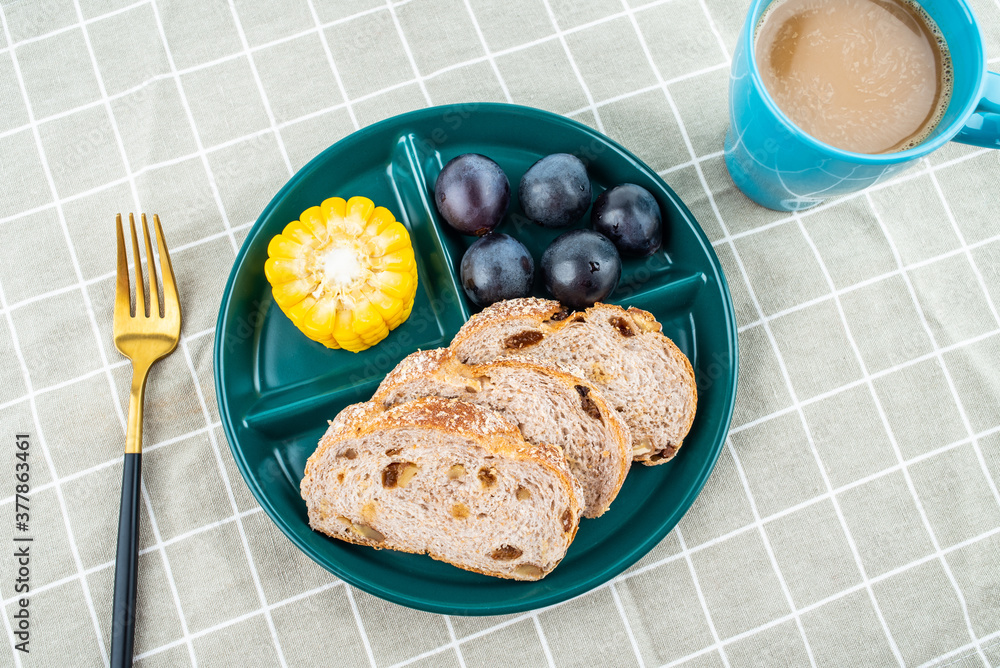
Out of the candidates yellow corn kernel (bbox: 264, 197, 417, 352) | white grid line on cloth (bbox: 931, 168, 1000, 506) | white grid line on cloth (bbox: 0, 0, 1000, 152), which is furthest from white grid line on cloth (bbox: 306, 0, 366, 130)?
white grid line on cloth (bbox: 931, 168, 1000, 506)

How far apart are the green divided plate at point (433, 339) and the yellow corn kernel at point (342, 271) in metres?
0.10

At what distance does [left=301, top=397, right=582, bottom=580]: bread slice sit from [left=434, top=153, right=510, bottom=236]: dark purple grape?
0.41m

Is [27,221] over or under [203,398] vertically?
over

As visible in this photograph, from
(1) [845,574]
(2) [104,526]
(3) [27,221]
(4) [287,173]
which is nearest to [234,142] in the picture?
(4) [287,173]

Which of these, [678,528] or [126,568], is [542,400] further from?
[126,568]

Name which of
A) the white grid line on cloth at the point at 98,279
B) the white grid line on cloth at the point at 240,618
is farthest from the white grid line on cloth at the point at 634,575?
the white grid line on cloth at the point at 98,279

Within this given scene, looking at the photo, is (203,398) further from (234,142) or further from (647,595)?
(647,595)

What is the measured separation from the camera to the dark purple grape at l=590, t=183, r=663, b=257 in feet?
4.58

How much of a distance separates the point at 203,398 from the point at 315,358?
301 mm

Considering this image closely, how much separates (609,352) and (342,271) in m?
0.59

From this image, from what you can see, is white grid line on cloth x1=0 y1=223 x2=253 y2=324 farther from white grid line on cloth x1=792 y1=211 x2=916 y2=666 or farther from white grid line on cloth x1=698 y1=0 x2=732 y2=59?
white grid line on cloth x1=792 y1=211 x2=916 y2=666

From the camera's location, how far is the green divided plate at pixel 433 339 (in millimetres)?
1394

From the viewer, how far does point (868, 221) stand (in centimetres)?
163

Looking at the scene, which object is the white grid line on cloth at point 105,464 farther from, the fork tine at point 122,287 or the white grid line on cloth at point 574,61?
the white grid line on cloth at point 574,61
